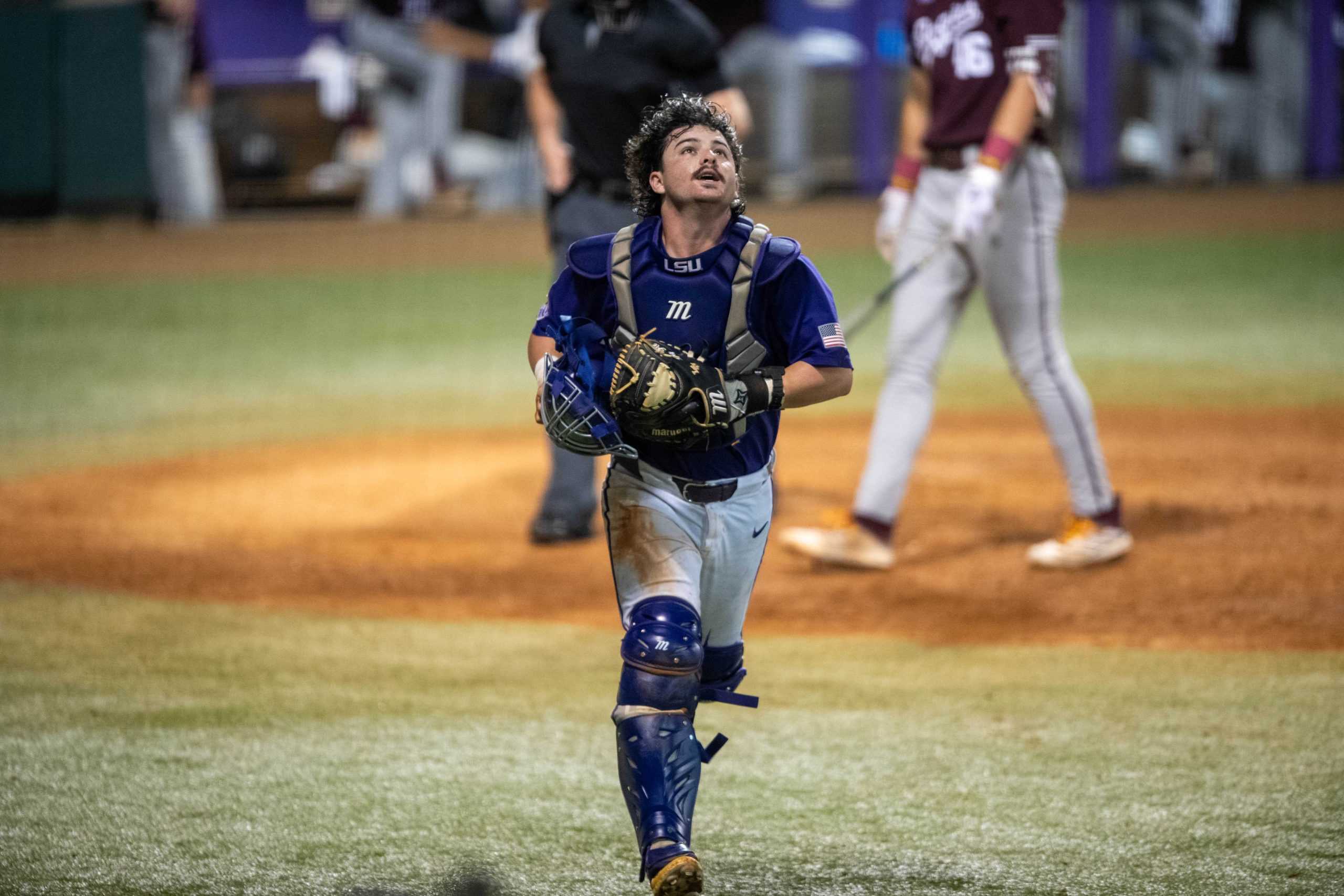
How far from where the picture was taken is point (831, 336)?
118 inches

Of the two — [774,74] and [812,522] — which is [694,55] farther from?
[774,74]

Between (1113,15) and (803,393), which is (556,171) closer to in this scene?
(803,393)

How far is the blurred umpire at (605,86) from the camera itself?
18.3ft

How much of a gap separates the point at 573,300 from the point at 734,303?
33cm

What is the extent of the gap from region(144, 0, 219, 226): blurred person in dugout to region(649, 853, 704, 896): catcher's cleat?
13.4 m

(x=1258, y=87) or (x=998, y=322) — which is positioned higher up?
(x=998, y=322)

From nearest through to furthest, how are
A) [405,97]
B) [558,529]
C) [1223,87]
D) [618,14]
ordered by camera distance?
[618,14]
[558,529]
[405,97]
[1223,87]

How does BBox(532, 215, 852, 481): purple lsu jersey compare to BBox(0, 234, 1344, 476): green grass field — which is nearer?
BBox(532, 215, 852, 481): purple lsu jersey

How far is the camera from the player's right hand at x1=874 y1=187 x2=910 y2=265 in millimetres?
5297

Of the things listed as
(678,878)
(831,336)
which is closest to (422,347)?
(831,336)

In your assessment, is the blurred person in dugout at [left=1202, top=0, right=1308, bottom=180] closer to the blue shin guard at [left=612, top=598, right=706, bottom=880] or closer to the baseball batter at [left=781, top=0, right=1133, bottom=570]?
the baseball batter at [left=781, top=0, right=1133, bottom=570]

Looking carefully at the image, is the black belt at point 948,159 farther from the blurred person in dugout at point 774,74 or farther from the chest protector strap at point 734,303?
the blurred person in dugout at point 774,74

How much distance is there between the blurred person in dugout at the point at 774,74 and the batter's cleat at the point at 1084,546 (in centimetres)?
1297

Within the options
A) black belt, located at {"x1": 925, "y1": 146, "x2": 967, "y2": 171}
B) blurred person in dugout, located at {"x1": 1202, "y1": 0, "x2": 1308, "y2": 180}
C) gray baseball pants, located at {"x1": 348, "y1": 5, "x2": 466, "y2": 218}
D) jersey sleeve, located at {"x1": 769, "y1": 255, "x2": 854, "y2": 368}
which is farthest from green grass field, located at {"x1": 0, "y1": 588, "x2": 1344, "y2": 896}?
blurred person in dugout, located at {"x1": 1202, "y1": 0, "x2": 1308, "y2": 180}
